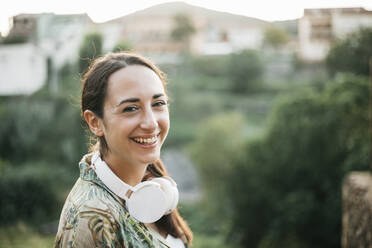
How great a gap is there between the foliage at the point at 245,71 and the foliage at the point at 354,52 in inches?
158

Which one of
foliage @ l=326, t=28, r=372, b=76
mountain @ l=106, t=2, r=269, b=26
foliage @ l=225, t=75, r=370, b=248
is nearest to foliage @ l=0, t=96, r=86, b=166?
foliage @ l=225, t=75, r=370, b=248

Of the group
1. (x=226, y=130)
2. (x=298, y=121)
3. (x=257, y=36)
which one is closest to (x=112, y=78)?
(x=298, y=121)

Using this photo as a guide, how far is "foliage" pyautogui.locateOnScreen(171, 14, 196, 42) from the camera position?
677 inches

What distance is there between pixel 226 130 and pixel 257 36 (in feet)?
17.4

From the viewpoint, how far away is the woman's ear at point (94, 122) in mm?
1420

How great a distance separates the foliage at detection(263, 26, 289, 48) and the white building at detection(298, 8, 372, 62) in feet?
3.15

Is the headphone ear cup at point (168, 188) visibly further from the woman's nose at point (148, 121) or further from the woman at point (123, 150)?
the woman's nose at point (148, 121)

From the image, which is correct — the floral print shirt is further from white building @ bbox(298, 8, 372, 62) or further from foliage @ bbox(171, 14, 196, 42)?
foliage @ bbox(171, 14, 196, 42)

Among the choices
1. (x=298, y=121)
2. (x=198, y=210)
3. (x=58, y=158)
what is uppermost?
(x=298, y=121)

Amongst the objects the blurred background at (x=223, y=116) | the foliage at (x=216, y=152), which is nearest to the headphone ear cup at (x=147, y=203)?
the blurred background at (x=223, y=116)

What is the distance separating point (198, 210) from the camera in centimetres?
1516

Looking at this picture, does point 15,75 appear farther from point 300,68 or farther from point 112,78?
point 112,78

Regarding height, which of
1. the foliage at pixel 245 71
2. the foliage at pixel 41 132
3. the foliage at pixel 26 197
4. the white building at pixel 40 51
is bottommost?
the foliage at pixel 26 197

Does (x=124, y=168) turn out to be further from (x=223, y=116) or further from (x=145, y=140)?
(x=223, y=116)
